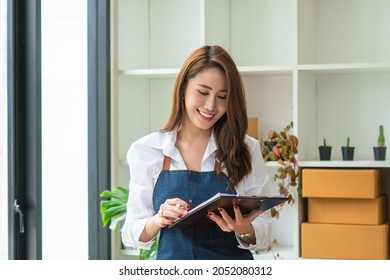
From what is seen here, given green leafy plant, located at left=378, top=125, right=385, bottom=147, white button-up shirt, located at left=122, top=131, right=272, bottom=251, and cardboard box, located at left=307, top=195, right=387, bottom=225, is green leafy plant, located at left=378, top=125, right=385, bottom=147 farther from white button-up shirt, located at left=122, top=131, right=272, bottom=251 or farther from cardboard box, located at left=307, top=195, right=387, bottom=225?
white button-up shirt, located at left=122, top=131, right=272, bottom=251

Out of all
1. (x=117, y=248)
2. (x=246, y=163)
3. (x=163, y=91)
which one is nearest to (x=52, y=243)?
(x=117, y=248)

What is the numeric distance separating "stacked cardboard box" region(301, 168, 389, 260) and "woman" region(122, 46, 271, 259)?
3.51 feet

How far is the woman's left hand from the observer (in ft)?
7.14

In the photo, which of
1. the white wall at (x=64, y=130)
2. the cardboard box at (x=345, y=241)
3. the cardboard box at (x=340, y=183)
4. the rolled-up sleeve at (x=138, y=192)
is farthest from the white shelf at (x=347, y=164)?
the rolled-up sleeve at (x=138, y=192)

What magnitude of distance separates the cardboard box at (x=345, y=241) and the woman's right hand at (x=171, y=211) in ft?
4.29

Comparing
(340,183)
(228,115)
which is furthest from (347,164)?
(228,115)

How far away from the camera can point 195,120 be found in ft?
7.43

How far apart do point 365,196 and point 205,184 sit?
4.01ft

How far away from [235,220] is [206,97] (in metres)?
0.36

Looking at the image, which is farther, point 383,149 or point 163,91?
point 163,91


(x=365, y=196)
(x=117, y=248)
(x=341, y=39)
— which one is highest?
(x=341, y=39)
